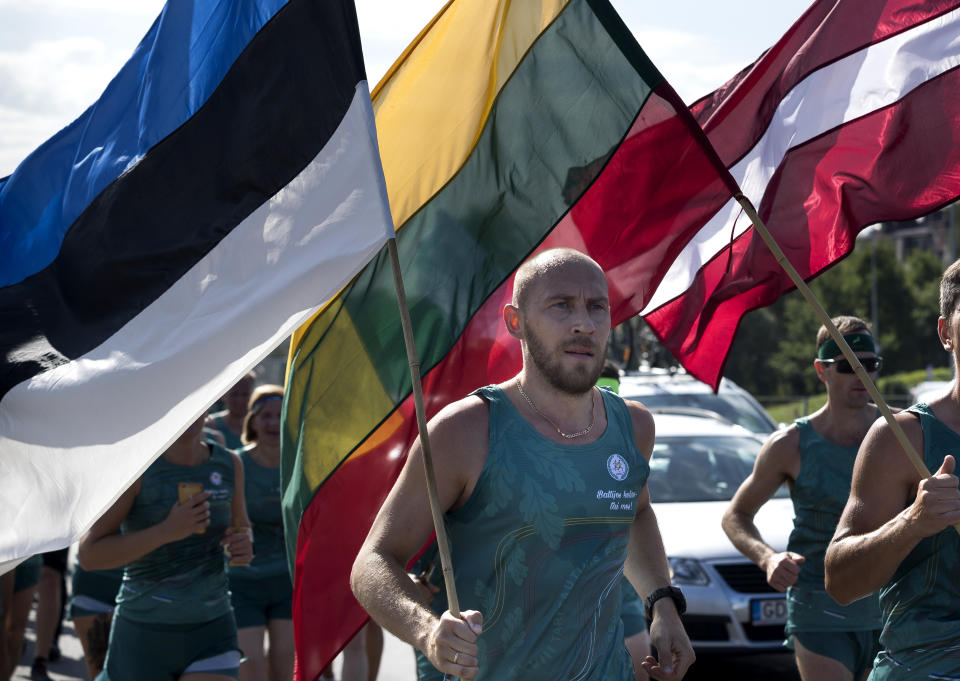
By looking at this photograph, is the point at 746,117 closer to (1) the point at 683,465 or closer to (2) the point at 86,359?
(2) the point at 86,359

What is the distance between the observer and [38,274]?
4.12 metres

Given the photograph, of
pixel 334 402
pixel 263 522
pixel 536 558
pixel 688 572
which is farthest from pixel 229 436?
pixel 536 558

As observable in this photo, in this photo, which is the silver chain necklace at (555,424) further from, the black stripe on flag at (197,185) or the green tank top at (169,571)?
the green tank top at (169,571)

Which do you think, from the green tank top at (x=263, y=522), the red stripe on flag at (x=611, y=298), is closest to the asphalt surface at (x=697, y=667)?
the green tank top at (x=263, y=522)

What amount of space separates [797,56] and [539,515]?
2.49 meters

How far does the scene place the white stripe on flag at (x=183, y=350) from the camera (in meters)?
3.76

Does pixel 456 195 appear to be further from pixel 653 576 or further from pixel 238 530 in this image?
pixel 238 530

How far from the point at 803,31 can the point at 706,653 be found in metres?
4.97

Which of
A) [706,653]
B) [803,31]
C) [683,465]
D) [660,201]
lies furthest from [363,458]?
[683,465]

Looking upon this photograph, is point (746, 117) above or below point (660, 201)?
above

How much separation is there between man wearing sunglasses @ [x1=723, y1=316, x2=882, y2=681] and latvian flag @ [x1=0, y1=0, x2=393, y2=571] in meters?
→ 2.66

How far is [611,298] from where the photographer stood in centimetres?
491

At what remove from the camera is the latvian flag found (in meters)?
3.80

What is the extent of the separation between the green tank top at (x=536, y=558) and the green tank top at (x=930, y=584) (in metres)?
0.88
